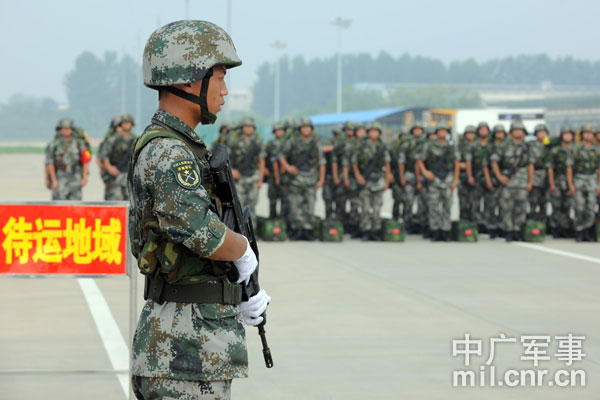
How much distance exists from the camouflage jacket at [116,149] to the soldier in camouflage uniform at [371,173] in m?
3.45

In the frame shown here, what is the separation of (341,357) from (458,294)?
3.36 meters

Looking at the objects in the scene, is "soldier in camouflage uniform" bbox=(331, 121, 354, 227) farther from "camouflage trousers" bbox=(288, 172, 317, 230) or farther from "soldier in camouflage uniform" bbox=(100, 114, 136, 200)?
"soldier in camouflage uniform" bbox=(100, 114, 136, 200)

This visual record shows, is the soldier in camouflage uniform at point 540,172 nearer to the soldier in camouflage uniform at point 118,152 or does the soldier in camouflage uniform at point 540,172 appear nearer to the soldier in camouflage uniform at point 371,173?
the soldier in camouflage uniform at point 371,173

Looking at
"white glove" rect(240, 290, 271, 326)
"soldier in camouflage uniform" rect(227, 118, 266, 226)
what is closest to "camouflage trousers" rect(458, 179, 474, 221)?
"soldier in camouflage uniform" rect(227, 118, 266, 226)

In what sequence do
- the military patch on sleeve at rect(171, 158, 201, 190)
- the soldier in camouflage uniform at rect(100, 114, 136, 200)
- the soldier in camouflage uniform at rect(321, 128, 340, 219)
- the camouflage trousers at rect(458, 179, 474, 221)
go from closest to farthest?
the military patch on sleeve at rect(171, 158, 201, 190)
the soldier in camouflage uniform at rect(100, 114, 136, 200)
the soldier in camouflage uniform at rect(321, 128, 340, 219)
the camouflage trousers at rect(458, 179, 474, 221)

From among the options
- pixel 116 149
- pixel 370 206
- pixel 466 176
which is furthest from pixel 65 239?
pixel 466 176

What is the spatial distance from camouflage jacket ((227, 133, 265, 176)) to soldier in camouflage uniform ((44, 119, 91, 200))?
7.08 ft

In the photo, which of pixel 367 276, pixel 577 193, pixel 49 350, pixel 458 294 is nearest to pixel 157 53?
pixel 49 350

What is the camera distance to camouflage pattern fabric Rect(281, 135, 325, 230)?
632 inches

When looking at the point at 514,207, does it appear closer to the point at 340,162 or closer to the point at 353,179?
the point at 353,179

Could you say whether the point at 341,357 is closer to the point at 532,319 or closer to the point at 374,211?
the point at 532,319

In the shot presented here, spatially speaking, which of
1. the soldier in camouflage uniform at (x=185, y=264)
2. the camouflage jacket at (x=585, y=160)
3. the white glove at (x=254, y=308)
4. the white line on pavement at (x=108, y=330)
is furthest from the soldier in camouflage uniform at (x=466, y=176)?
the soldier in camouflage uniform at (x=185, y=264)

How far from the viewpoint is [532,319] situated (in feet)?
30.5

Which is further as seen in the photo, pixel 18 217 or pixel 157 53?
pixel 18 217
